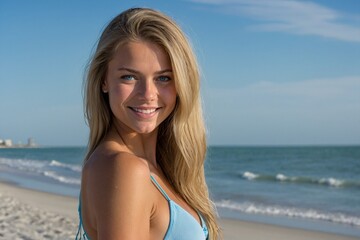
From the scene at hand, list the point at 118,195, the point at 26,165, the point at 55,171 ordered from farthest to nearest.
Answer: the point at 26,165
the point at 55,171
the point at 118,195

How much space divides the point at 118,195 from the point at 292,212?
400 inches

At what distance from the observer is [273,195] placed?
1506 cm

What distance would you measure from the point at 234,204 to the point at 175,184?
10.5m

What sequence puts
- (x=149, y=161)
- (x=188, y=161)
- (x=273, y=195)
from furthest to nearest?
(x=273, y=195) → (x=188, y=161) → (x=149, y=161)

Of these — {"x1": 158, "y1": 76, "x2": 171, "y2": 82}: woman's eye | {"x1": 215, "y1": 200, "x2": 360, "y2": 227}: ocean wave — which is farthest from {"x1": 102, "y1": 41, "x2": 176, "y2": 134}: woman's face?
{"x1": 215, "y1": 200, "x2": 360, "y2": 227}: ocean wave

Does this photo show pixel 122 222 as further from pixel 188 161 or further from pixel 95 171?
pixel 188 161

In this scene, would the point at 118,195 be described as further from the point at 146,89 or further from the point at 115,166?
the point at 146,89

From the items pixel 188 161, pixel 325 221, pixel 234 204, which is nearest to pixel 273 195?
pixel 234 204

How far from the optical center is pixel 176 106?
2.03 metres

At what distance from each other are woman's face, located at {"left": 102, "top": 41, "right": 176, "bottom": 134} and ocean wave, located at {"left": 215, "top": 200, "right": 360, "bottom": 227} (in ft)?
28.7

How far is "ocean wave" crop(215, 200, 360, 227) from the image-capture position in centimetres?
1035

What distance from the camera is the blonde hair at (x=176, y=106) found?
1.82 m

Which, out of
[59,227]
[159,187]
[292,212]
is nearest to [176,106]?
[159,187]

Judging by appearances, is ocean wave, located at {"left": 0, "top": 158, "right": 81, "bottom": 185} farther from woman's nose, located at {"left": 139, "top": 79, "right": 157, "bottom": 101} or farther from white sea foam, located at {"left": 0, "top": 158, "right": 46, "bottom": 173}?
woman's nose, located at {"left": 139, "top": 79, "right": 157, "bottom": 101}
